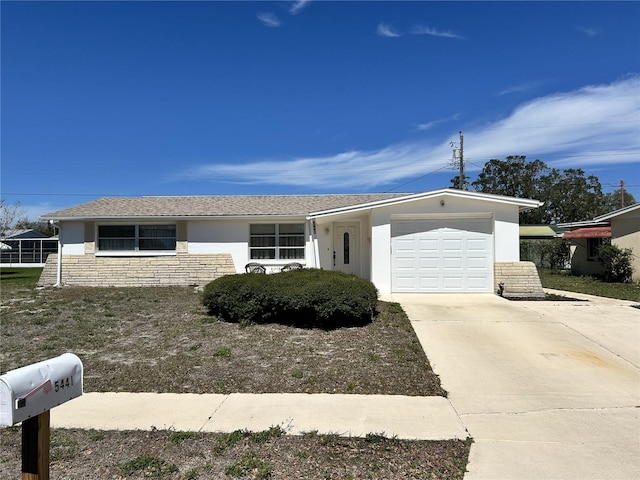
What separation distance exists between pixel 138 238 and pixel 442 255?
38.8ft

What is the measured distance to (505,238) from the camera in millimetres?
13336

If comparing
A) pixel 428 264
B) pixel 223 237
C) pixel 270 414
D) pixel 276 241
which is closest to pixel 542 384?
pixel 270 414

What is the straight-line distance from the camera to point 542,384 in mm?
5676

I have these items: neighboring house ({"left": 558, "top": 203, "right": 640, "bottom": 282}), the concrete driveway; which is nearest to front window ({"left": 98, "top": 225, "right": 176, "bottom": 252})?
the concrete driveway

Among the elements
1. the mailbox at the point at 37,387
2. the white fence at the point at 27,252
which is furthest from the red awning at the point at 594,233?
the white fence at the point at 27,252

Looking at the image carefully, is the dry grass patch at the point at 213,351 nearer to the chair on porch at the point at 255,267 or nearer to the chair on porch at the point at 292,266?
the chair on porch at the point at 255,267

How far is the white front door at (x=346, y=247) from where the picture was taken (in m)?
17.1

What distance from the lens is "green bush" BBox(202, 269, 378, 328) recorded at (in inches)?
337

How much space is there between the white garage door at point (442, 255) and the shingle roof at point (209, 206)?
4439 mm

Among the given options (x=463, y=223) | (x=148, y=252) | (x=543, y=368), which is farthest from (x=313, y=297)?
(x=148, y=252)

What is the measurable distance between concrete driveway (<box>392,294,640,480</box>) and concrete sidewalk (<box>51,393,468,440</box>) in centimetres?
45

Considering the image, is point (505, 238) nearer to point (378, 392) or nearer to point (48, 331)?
point (378, 392)

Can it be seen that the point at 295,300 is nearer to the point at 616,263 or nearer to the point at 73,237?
the point at 73,237

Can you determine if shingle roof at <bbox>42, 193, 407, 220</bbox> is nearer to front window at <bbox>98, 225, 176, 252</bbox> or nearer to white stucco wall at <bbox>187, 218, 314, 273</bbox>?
white stucco wall at <bbox>187, 218, 314, 273</bbox>
